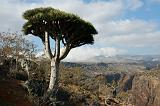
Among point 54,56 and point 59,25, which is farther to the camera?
point 54,56

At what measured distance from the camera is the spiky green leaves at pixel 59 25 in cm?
2159

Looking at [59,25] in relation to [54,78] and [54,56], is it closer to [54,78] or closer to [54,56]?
[54,56]

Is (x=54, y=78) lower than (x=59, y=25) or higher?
lower

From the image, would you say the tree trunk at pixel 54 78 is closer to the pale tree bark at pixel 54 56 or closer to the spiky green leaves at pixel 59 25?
the pale tree bark at pixel 54 56

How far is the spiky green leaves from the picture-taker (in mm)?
21594

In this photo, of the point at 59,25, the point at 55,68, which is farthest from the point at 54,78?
the point at 59,25

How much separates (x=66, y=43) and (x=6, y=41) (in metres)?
5.85

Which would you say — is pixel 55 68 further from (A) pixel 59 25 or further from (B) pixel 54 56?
(A) pixel 59 25

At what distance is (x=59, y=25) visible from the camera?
2220 centimetres

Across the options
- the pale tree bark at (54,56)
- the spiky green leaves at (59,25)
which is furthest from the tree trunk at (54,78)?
the spiky green leaves at (59,25)

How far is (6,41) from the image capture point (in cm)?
2673

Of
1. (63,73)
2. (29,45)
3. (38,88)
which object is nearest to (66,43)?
(38,88)

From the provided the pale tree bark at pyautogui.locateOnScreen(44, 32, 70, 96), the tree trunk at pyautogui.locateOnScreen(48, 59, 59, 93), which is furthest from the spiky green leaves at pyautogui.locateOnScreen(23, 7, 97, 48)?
the tree trunk at pyautogui.locateOnScreen(48, 59, 59, 93)

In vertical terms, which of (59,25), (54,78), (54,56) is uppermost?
(59,25)
